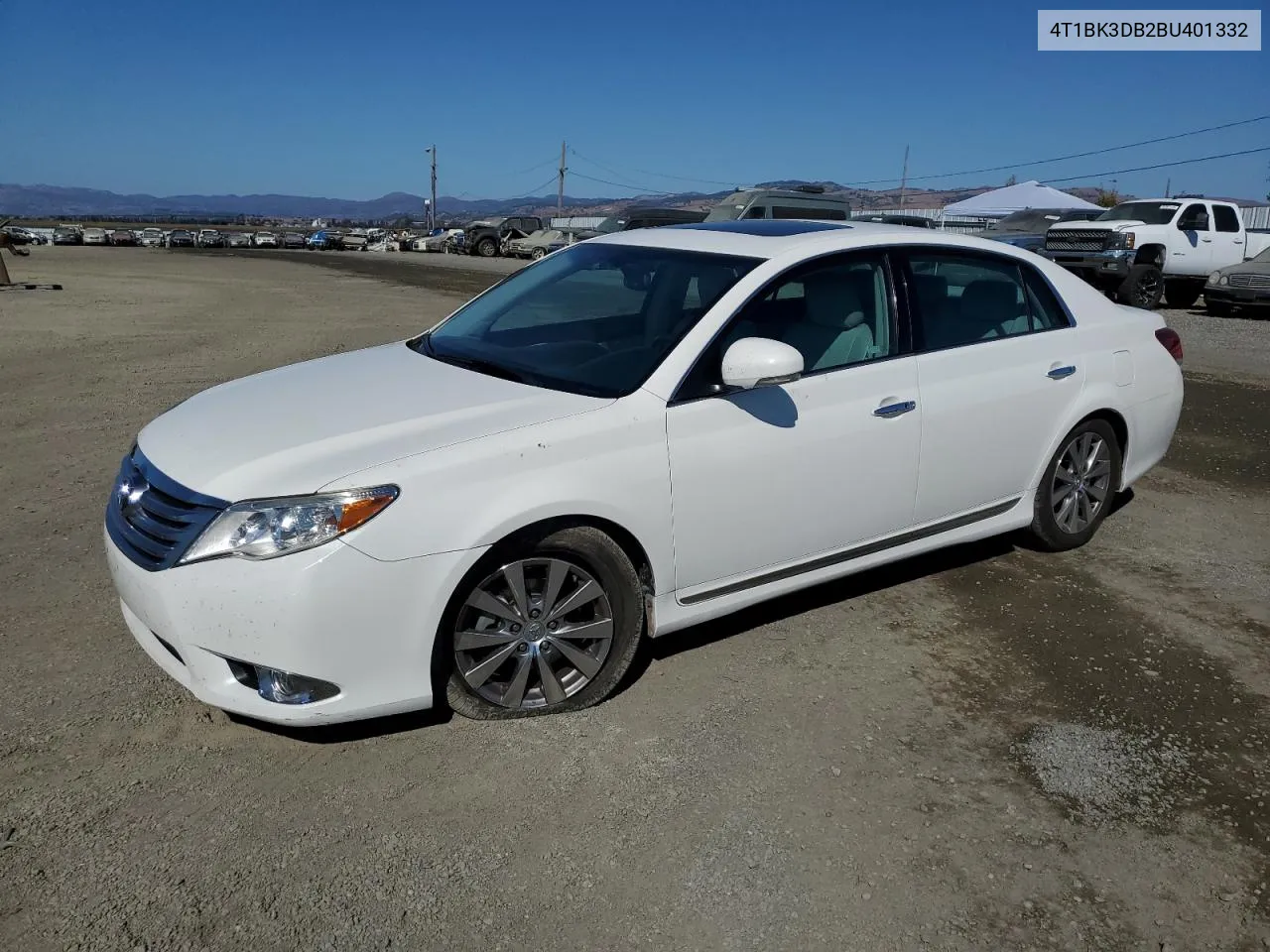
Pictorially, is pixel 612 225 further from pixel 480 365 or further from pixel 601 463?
pixel 601 463

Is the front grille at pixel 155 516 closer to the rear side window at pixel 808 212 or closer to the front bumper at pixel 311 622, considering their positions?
the front bumper at pixel 311 622

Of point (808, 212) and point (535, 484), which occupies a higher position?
point (808, 212)

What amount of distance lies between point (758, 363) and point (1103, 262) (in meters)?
17.2

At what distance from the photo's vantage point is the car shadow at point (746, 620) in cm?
342

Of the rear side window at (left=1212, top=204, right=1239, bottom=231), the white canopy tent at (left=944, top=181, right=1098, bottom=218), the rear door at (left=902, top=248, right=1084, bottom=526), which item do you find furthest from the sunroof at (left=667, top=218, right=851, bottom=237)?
the white canopy tent at (left=944, top=181, right=1098, bottom=218)

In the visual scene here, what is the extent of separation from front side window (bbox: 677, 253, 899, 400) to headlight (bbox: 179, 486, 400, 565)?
1.39 meters

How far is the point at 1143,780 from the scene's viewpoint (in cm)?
324

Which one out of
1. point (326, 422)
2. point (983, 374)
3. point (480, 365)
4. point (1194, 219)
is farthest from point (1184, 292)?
point (326, 422)

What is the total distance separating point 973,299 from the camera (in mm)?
4645

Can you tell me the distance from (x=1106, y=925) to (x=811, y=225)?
3071 mm

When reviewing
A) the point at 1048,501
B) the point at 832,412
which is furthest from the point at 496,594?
the point at 1048,501

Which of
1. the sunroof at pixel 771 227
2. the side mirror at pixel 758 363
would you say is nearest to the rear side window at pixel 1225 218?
the sunroof at pixel 771 227

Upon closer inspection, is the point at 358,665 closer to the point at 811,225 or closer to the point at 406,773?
the point at 406,773

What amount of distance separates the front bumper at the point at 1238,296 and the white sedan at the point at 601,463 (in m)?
14.5
